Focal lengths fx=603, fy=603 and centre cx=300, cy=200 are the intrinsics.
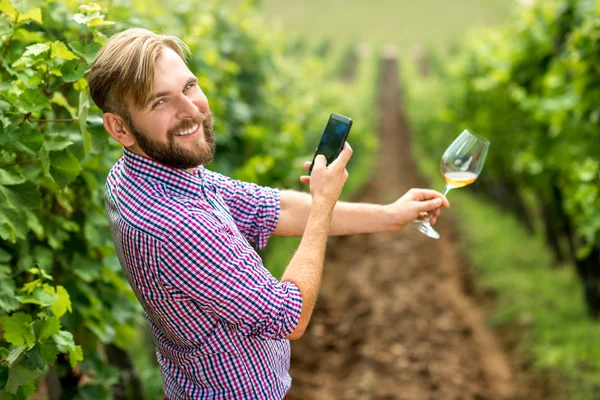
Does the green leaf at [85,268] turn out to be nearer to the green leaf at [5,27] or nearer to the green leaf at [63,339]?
the green leaf at [63,339]

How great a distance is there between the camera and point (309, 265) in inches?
79.0

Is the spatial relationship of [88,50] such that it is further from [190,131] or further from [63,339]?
[63,339]

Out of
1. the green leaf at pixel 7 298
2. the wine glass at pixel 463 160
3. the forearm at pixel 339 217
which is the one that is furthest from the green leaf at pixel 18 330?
the wine glass at pixel 463 160

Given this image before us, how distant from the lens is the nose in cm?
190

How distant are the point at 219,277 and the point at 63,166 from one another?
902 millimetres

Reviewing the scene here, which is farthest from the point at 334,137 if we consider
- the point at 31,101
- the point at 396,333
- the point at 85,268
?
the point at 396,333

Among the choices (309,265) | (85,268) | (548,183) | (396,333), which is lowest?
(396,333)

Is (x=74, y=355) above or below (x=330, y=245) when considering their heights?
above

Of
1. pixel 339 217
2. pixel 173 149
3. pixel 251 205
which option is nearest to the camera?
pixel 173 149

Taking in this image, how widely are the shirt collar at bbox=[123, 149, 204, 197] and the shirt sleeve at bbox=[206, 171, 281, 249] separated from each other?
0.94ft

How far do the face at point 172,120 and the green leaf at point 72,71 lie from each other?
1.24ft

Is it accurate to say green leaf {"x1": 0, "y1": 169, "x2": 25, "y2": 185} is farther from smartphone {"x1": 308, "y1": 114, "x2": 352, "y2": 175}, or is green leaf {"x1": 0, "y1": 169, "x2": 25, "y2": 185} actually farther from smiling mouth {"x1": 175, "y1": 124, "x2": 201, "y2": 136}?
smartphone {"x1": 308, "y1": 114, "x2": 352, "y2": 175}

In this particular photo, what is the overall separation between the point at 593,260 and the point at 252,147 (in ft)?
13.2

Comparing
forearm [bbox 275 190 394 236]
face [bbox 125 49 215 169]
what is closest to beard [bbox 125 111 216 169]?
face [bbox 125 49 215 169]
